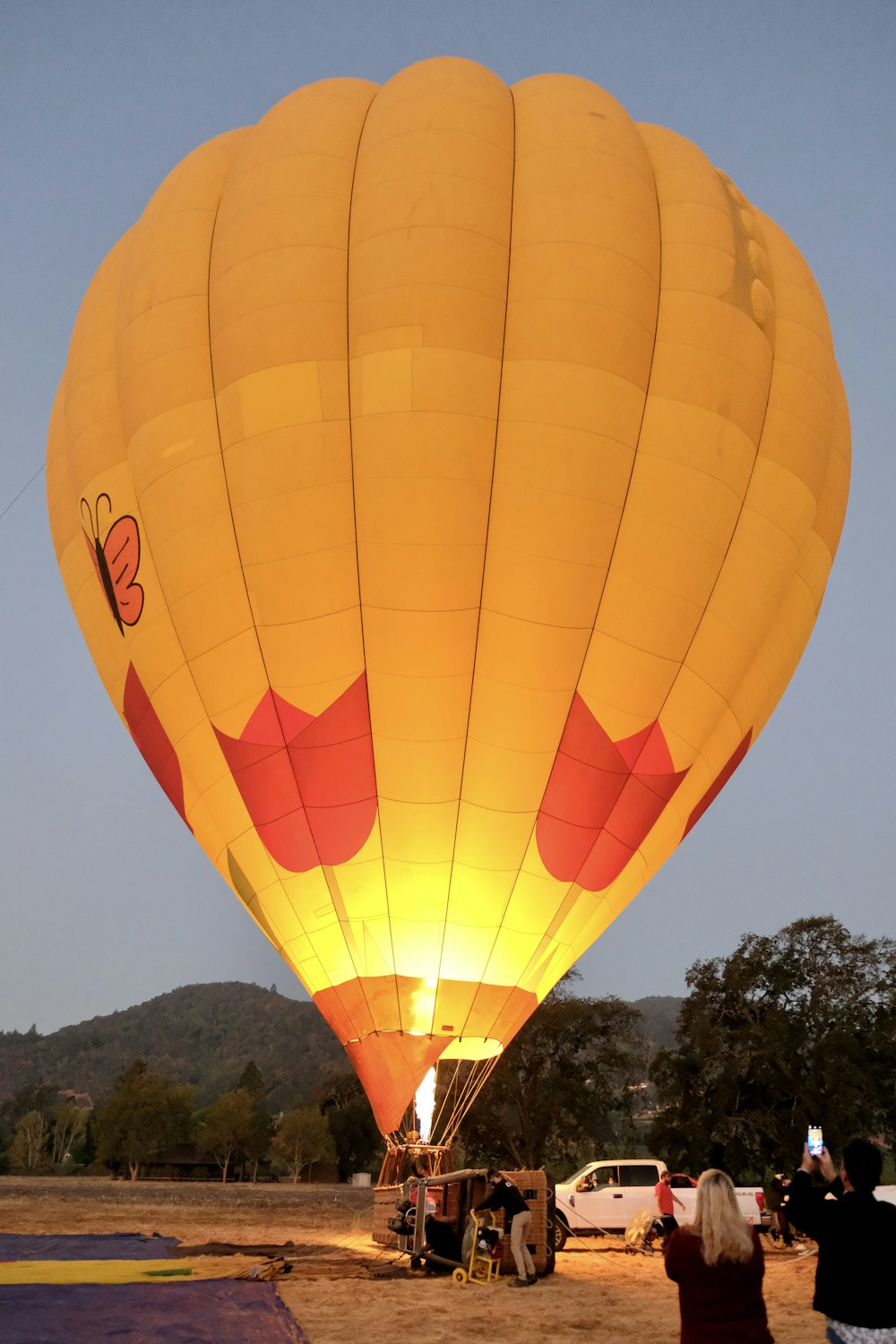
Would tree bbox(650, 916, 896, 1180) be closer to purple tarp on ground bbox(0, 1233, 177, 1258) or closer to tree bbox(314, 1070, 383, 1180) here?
purple tarp on ground bbox(0, 1233, 177, 1258)

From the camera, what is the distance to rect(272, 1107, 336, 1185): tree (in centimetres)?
3953

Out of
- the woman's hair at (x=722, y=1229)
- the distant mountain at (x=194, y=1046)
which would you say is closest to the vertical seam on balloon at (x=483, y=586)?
the woman's hair at (x=722, y=1229)

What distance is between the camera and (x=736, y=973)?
81.9 ft

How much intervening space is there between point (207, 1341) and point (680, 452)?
7305mm

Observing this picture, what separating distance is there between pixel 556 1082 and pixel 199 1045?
103 meters

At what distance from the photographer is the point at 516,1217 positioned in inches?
324

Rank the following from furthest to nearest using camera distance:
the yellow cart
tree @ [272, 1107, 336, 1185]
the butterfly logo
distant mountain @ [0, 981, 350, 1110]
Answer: distant mountain @ [0, 981, 350, 1110], tree @ [272, 1107, 336, 1185], the butterfly logo, the yellow cart

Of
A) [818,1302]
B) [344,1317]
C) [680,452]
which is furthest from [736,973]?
[818,1302]

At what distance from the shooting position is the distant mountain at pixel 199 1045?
97375 millimetres

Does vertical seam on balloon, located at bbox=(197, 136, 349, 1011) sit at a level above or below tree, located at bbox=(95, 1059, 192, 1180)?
above

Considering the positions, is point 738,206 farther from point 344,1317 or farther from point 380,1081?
point 344,1317

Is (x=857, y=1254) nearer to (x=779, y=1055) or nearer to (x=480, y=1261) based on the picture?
(x=480, y=1261)

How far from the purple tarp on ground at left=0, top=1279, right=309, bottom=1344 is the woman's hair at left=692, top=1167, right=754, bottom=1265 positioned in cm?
349

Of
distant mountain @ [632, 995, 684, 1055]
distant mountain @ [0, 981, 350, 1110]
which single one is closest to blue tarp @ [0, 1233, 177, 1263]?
distant mountain @ [0, 981, 350, 1110]
